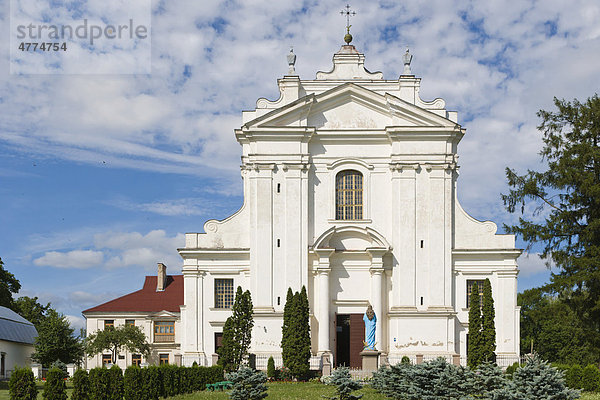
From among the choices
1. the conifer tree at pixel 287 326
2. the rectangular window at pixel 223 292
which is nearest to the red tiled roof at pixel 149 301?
the rectangular window at pixel 223 292

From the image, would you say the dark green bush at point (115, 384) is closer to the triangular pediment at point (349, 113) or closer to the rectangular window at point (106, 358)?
the triangular pediment at point (349, 113)

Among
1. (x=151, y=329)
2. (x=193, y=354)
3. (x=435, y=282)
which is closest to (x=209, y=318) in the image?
(x=193, y=354)

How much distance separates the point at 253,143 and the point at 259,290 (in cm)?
749

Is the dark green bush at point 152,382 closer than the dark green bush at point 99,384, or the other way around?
the dark green bush at point 99,384

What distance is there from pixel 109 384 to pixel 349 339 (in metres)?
18.6

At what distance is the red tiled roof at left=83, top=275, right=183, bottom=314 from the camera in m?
56.5

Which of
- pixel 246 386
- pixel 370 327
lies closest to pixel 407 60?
pixel 370 327

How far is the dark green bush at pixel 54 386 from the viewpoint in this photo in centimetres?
2033

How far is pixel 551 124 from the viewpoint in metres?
38.4

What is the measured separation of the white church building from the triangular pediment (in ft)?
0.19

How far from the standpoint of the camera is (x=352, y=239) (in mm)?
38500

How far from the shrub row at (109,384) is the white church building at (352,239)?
1224 centimetres

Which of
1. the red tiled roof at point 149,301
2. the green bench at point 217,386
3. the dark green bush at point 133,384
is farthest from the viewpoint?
the red tiled roof at point 149,301

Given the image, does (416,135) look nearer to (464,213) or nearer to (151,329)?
(464,213)
